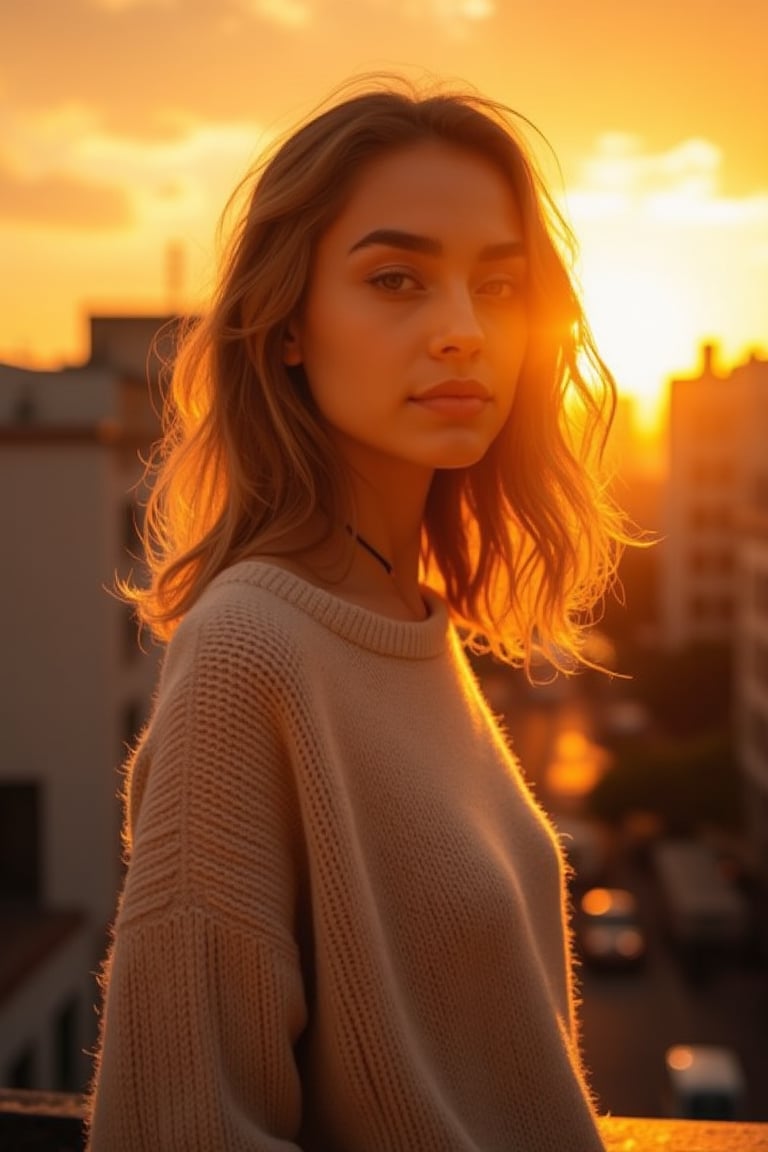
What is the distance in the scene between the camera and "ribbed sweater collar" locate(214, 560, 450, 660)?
1738 mm

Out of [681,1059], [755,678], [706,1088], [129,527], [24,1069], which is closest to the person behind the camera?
[24,1069]

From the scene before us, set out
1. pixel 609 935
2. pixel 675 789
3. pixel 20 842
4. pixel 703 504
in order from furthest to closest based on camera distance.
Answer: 1. pixel 703 504
2. pixel 675 789
3. pixel 609 935
4. pixel 20 842

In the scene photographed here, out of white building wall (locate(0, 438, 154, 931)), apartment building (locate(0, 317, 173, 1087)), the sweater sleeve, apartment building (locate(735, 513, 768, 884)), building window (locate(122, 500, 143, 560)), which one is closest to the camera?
the sweater sleeve

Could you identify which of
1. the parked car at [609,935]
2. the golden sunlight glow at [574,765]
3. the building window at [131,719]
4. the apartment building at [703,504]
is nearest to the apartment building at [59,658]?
the building window at [131,719]

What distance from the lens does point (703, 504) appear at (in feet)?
178

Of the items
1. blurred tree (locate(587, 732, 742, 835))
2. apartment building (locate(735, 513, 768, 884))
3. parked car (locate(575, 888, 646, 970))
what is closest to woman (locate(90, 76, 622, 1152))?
parked car (locate(575, 888, 646, 970))

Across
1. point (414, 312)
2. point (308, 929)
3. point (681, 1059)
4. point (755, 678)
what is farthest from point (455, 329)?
point (755, 678)

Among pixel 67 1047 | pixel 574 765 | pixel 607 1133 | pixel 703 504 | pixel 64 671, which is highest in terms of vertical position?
pixel 607 1133

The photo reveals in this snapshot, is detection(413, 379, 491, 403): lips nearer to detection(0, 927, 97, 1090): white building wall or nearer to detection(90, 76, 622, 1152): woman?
detection(90, 76, 622, 1152): woman

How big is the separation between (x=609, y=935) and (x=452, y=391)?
27198 millimetres

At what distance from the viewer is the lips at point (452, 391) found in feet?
6.21

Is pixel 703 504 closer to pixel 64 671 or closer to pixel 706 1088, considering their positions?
pixel 706 1088

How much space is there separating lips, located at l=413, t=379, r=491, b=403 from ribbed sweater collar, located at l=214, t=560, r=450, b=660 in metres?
0.30

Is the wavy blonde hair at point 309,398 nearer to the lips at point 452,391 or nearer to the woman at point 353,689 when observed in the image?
the woman at point 353,689
